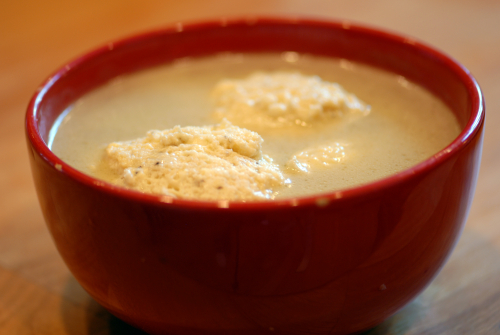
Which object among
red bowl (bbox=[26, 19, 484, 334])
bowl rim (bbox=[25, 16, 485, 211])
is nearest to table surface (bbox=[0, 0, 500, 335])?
red bowl (bbox=[26, 19, 484, 334])

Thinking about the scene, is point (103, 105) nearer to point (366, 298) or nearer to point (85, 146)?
point (85, 146)

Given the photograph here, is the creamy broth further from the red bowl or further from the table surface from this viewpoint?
the table surface

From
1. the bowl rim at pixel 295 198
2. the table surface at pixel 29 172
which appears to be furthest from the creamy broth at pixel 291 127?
the table surface at pixel 29 172

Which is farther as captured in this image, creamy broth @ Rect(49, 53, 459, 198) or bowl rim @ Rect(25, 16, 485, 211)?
creamy broth @ Rect(49, 53, 459, 198)

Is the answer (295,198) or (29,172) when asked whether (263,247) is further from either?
(29,172)

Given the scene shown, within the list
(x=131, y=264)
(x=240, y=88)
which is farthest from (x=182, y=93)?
(x=131, y=264)
